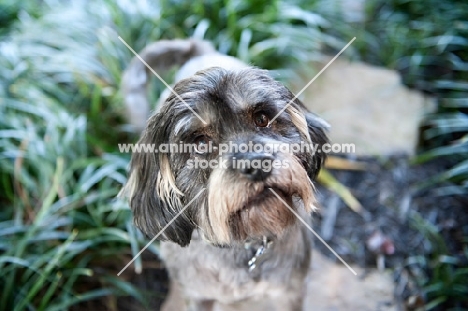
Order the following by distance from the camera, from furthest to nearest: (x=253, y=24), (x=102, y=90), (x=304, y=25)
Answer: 1. (x=304, y=25)
2. (x=253, y=24)
3. (x=102, y=90)

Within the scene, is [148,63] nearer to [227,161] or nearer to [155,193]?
[155,193]

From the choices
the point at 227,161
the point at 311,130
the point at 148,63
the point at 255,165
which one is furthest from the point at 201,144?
the point at 148,63

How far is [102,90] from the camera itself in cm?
358

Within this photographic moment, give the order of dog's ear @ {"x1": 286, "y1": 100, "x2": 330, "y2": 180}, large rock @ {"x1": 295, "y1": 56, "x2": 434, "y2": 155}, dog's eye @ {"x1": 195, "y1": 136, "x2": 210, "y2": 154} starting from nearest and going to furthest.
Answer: dog's eye @ {"x1": 195, "y1": 136, "x2": 210, "y2": 154}, dog's ear @ {"x1": 286, "y1": 100, "x2": 330, "y2": 180}, large rock @ {"x1": 295, "y1": 56, "x2": 434, "y2": 155}

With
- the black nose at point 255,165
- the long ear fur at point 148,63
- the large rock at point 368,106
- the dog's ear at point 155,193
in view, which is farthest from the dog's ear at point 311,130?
the large rock at point 368,106

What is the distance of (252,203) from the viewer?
71.2 inches

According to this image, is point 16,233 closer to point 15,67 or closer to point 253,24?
point 15,67

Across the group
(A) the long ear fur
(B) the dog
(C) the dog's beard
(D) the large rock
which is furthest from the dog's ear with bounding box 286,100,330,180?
(D) the large rock

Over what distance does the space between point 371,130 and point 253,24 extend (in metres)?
1.19

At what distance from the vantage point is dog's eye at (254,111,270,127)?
6.43 ft

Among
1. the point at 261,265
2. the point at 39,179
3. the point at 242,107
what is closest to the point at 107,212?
the point at 39,179

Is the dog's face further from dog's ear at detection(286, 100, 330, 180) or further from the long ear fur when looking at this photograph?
the long ear fur

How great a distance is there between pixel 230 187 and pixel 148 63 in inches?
69.1

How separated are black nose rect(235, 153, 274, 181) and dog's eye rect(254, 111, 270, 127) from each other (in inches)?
10.0
